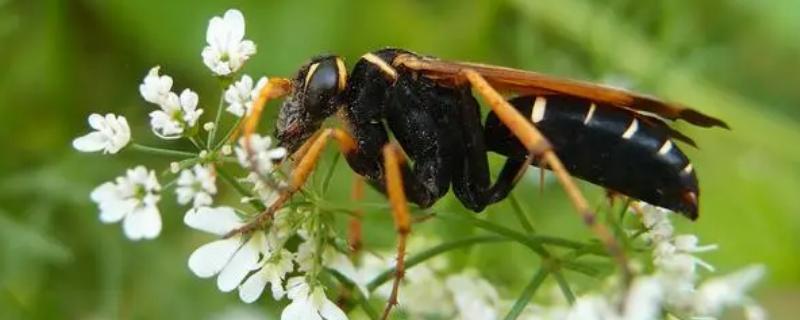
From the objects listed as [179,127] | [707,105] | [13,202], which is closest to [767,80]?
[707,105]

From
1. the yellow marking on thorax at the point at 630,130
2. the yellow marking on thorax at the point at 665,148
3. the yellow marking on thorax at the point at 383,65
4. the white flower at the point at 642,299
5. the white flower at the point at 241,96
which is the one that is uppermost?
the white flower at the point at 241,96

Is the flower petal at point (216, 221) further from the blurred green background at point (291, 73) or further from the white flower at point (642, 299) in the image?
the blurred green background at point (291, 73)

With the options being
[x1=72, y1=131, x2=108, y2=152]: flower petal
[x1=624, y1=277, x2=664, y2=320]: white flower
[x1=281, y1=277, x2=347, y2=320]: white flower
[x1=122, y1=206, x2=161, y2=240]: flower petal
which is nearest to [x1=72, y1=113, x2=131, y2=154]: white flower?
[x1=72, y1=131, x2=108, y2=152]: flower petal

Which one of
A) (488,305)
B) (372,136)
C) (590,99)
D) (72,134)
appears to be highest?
(590,99)

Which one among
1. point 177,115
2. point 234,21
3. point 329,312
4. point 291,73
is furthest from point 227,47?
point 291,73

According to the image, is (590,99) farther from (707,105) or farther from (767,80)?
Answer: (767,80)

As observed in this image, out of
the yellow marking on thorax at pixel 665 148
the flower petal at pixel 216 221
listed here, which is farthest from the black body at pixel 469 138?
the flower petal at pixel 216 221
